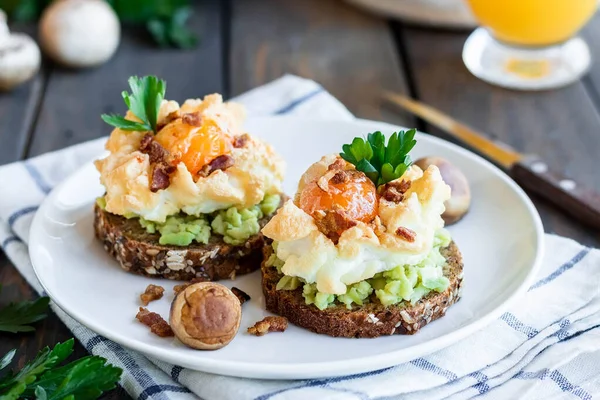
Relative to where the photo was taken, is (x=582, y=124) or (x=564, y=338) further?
(x=582, y=124)

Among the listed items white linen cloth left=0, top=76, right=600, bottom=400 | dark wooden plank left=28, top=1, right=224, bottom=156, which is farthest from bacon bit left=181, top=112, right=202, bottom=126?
dark wooden plank left=28, top=1, right=224, bottom=156

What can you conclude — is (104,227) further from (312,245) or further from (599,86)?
(599,86)

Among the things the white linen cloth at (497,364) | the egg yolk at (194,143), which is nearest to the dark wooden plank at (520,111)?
the white linen cloth at (497,364)

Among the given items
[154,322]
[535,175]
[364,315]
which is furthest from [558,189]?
[154,322]

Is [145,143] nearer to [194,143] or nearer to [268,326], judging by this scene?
[194,143]

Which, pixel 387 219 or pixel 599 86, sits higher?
pixel 387 219

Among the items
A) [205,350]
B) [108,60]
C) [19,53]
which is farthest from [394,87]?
[205,350]

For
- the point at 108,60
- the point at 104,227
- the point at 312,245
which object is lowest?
the point at 108,60
